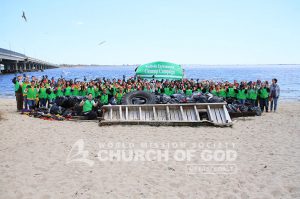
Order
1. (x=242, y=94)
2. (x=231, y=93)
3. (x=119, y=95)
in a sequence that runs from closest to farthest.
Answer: (x=119, y=95)
(x=242, y=94)
(x=231, y=93)

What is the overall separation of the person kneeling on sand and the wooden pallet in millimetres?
624

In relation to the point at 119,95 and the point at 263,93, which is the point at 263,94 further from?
the point at 119,95

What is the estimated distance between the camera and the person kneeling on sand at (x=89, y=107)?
467 inches

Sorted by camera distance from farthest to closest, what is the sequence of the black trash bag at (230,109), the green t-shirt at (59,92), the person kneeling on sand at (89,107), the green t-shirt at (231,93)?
the green t-shirt at (231,93)
the green t-shirt at (59,92)
the black trash bag at (230,109)
the person kneeling on sand at (89,107)

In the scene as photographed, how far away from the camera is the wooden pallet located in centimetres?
1073

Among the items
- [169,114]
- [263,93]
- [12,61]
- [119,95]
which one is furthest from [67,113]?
[12,61]

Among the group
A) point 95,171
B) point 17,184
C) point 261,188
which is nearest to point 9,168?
point 17,184

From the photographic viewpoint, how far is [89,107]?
39.8ft

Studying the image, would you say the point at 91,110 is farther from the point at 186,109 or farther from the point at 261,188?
the point at 261,188

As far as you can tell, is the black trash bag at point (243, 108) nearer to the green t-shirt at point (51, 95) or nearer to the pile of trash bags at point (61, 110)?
the pile of trash bags at point (61, 110)

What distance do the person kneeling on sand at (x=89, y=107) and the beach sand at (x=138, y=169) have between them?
1.82 meters

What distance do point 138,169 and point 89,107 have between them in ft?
21.1

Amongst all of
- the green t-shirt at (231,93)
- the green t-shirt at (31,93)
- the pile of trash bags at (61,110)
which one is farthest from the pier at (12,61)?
the green t-shirt at (231,93)

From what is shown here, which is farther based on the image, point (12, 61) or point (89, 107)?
point (12, 61)
